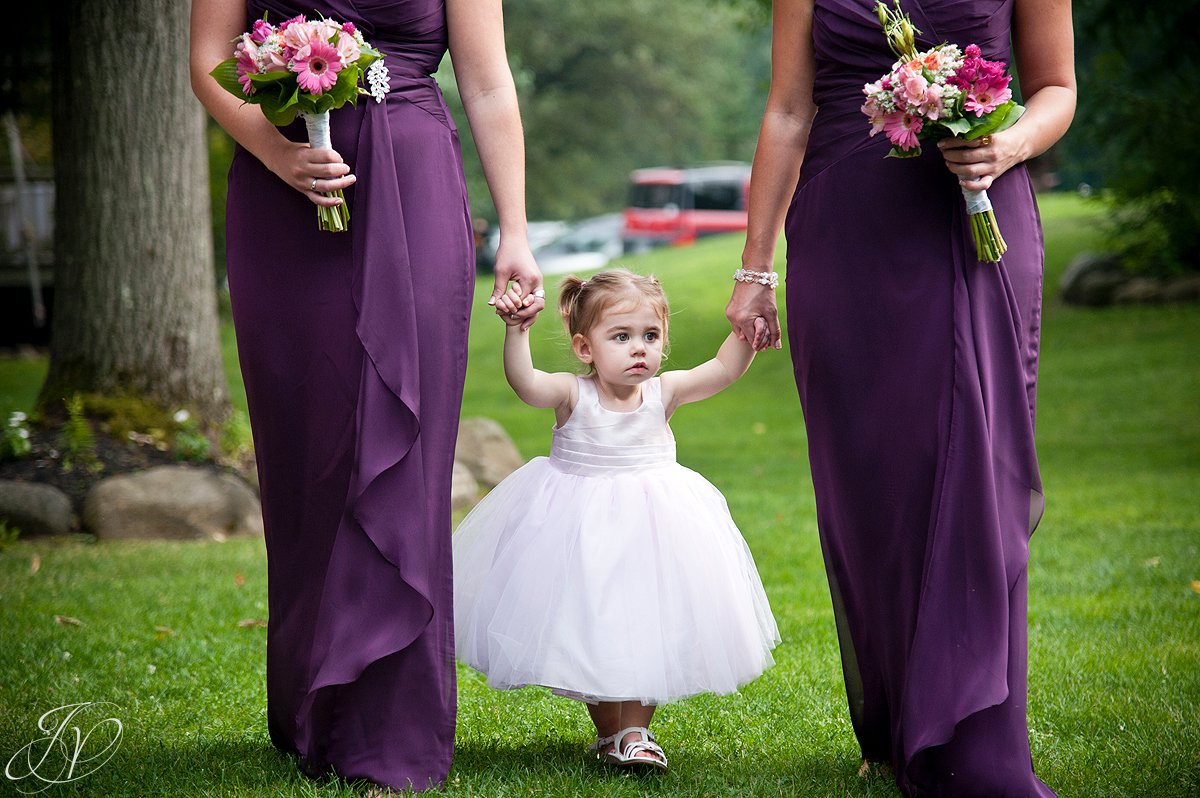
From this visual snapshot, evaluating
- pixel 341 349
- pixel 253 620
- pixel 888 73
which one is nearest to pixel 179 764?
pixel 341 349

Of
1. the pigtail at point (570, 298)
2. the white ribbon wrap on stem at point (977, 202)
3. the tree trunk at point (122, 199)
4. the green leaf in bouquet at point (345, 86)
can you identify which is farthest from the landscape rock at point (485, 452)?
the white ribbon wrap on stem at point (977, 202)

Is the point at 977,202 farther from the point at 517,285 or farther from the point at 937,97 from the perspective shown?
the point at 517,285

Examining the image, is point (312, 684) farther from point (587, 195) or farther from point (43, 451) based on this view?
point (587, 195)

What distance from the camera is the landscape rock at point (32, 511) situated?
7406mm

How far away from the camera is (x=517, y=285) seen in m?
3.45

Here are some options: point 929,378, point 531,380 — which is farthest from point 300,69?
point 929,378

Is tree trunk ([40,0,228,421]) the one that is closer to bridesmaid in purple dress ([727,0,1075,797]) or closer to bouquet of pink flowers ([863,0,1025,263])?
bridesmaid in purple dress ([727,0,1075,797])

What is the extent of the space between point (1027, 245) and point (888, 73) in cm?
56

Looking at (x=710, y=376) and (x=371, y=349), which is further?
(x=710, y=376)

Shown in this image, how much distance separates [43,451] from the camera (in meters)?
7.83

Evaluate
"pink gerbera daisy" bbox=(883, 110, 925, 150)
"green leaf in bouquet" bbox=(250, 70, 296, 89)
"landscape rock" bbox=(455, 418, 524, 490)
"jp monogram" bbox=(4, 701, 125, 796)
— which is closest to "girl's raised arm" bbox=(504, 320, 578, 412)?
"green leaf in bouquet" bbox=(250, 70, 296, 89)

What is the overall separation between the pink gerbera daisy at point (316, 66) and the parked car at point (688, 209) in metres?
30.6

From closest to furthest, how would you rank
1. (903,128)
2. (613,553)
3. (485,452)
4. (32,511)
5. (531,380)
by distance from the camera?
(903,128)
(613,553)
(531,380)
(32,511)
(485,452)

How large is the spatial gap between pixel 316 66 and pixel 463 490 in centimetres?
559
